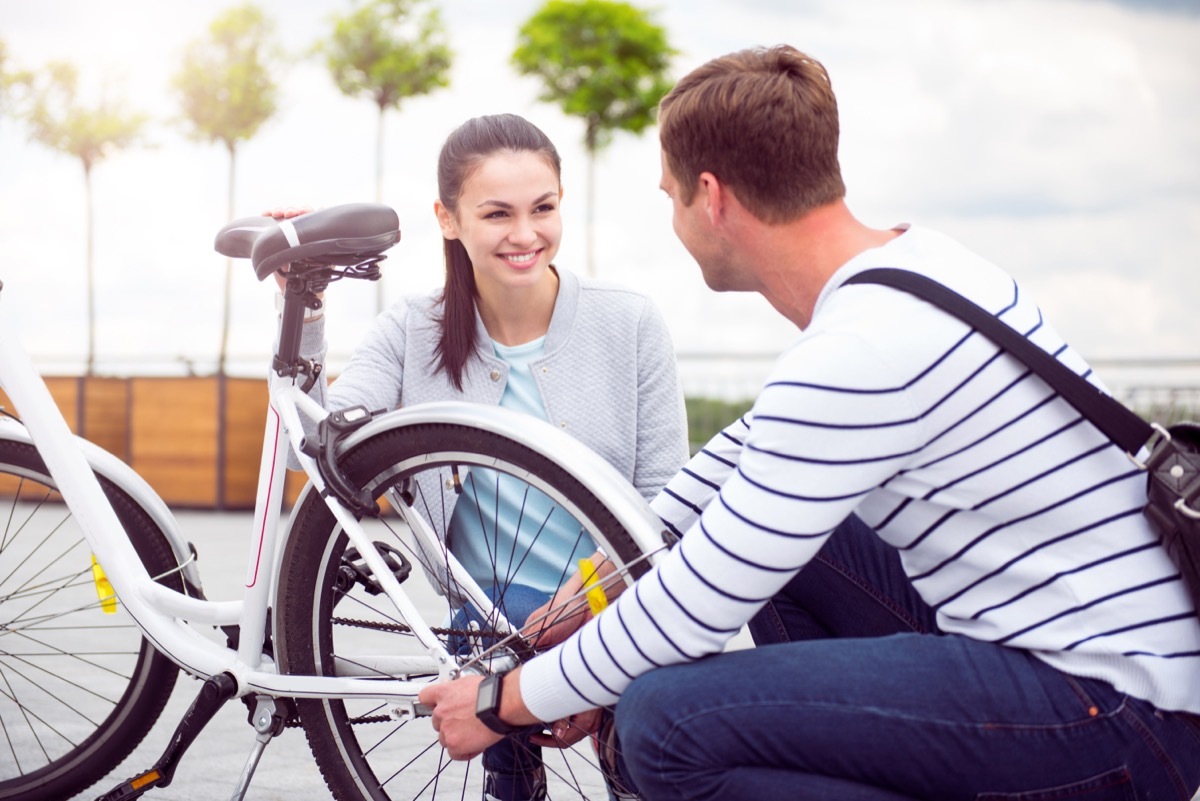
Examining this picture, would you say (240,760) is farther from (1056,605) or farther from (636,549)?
(1056,605)

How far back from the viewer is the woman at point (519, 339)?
256 cm

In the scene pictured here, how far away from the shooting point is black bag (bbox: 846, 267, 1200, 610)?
165 cm

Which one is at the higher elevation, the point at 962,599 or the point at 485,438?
the point at 485,438

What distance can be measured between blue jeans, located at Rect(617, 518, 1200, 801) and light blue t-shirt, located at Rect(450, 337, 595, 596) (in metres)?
0.67

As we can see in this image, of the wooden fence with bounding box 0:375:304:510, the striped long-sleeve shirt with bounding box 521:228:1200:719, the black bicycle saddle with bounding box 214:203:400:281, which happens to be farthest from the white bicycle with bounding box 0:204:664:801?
the wooden fence with bounding box 0:375:304:510

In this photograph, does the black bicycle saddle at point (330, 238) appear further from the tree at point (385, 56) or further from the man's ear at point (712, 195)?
the tree at point (385, 56)

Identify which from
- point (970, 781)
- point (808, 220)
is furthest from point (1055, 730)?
point (808, 220)

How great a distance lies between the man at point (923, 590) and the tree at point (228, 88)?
620 inches

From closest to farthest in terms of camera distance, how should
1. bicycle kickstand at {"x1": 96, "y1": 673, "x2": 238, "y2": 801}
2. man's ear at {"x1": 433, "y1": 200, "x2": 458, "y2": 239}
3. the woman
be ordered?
bicycle kickstand at {"x1": 96, "y1": 673, "x2": 238, "y2": 801} → the woman → man's ear at {"x1": 433, "y1": 200, "x2": 458, "y2": 239}

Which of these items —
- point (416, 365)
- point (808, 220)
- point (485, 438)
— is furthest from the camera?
point (416, 365)

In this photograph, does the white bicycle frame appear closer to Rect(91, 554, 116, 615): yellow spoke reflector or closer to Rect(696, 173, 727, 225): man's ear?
Rect(91, 554, 116, 615): yellow spoke reflector

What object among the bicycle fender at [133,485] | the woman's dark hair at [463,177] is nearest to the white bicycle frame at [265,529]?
the bicycle fender at [133,485]

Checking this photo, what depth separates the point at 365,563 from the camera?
2283mm

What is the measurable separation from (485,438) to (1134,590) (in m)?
0.93
